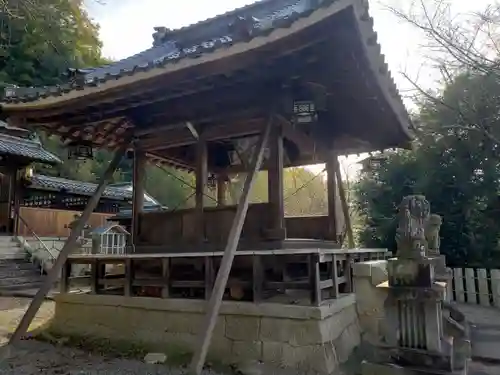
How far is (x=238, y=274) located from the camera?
5.27m

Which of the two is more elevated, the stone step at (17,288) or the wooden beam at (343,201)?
the wooden beam at (343,201)

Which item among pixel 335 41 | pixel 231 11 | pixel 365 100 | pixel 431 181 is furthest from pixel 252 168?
pixel 431 181

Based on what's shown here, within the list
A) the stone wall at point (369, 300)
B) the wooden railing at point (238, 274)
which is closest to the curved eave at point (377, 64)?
the wooden railing at point (238, 274)

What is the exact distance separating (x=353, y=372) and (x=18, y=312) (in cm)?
651

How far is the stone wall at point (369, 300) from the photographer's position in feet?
17.7

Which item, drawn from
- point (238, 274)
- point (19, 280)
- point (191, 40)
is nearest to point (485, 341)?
point (238, 274)

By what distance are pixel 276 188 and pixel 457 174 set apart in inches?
335

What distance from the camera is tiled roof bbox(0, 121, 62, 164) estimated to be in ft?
51.6

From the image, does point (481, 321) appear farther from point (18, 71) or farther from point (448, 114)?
point (18, 71)

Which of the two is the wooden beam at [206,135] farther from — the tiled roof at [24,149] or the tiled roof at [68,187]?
the tiled roof at [68,187]

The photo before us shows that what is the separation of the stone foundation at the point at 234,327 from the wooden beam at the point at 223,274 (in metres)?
0.63

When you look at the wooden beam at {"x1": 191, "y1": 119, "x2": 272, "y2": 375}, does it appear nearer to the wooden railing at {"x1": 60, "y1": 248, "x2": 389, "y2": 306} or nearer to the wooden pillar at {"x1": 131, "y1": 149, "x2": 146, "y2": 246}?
the wooden railing at {"x1": 60, "y1": 248, "x2": 389, "y2": 306}

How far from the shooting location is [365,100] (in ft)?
16.6

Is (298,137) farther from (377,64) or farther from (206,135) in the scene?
(377,64)
